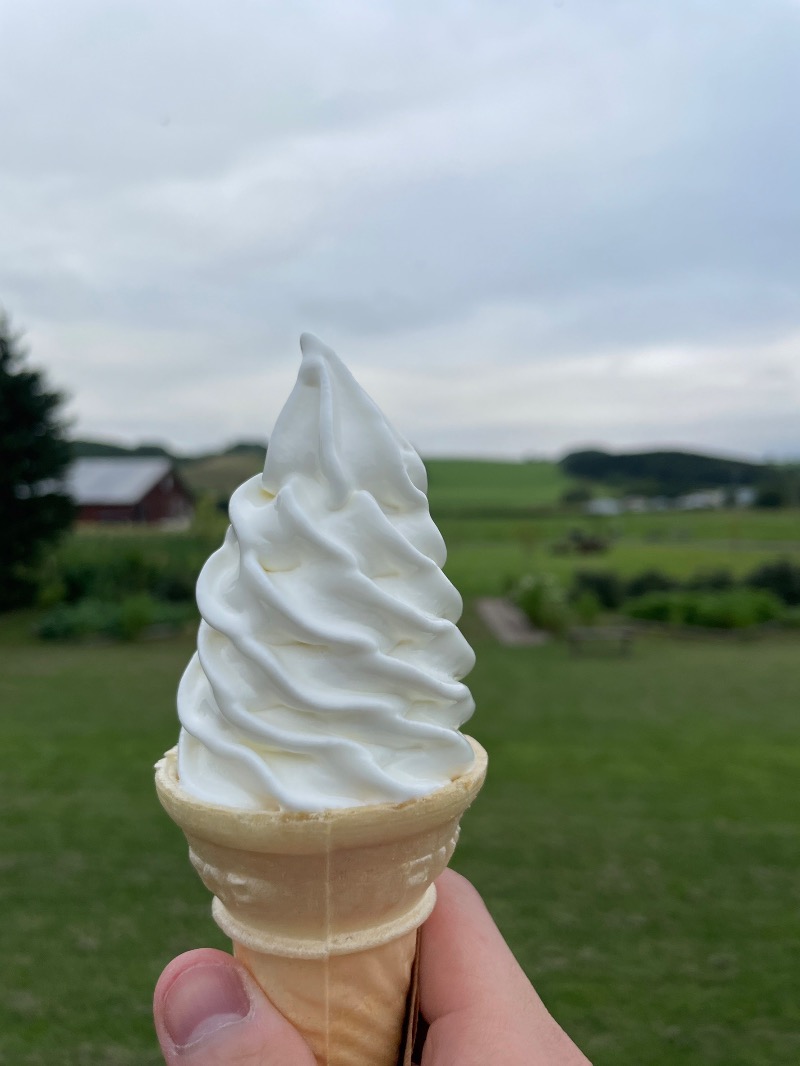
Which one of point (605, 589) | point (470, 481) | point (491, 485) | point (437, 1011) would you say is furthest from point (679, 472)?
point (437, 1011)

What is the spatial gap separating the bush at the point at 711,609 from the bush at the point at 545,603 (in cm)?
183

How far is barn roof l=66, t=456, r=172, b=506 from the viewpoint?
19947mm

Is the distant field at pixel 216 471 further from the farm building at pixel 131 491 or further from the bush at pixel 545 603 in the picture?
the bush at pixel 545 603

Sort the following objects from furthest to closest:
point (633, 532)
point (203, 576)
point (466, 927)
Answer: point (633, 532)
point (466, 927)
point (203, 576)

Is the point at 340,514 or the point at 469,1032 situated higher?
the point at 340,514

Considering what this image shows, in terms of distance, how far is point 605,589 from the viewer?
17.2 meters

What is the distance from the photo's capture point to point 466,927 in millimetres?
2379

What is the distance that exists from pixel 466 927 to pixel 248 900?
0.80 meters

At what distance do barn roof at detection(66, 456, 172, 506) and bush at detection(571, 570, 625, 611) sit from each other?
1132 centimetres

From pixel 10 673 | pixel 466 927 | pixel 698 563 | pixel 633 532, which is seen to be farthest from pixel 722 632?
pixel 466 927

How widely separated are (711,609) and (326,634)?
1530 cm

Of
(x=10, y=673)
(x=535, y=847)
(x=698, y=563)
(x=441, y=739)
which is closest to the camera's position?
(x=441, y=739)

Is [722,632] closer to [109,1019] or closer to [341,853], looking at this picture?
[109,1019]

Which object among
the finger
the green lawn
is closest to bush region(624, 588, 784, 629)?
the green lawn
